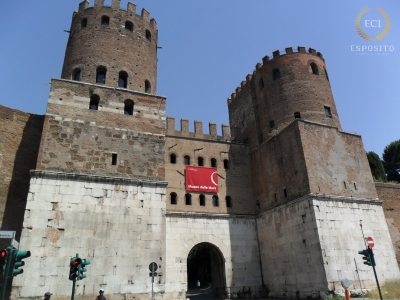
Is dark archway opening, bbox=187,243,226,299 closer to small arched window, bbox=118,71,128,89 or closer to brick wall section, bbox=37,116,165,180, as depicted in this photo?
brick wall section, bbox=37,116,165,180

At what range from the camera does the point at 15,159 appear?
13859 mm

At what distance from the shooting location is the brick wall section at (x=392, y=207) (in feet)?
54.4

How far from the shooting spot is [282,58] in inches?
792

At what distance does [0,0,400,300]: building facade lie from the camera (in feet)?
40.5

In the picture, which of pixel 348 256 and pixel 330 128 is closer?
pixel 348 256

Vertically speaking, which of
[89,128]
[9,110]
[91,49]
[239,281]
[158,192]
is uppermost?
[91,49]

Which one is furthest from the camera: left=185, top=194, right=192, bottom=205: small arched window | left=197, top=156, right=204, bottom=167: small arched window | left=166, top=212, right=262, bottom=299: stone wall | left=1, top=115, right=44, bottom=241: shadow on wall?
left=197, top=156, right=204, bottom=167: small arched window

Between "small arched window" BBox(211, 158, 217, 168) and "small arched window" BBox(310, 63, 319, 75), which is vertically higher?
"small arched window" BBox(310, 63, 319, 75)

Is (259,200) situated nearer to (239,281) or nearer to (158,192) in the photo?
(239,281)

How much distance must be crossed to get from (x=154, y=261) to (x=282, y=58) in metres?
14.3

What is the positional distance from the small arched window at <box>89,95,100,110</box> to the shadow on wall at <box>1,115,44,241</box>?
2.37 m

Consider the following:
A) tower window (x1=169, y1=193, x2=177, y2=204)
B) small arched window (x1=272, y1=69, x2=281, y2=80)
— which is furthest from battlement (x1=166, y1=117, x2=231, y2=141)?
small arched window (x1=272, y1=69, x2=281, y2=80)

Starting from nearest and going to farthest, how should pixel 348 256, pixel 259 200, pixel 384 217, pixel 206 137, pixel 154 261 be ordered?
pixel 154 261, pixel 348 256, pixel 384 217, pixel 259 200, pixel 206 137

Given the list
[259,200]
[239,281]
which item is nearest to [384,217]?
[259,200]
